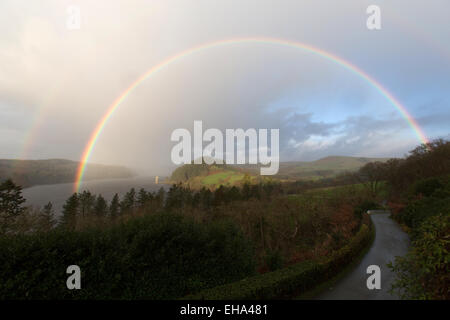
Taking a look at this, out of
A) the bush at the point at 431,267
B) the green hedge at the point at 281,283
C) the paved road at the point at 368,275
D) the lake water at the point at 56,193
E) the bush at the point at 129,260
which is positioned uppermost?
the bush at the point at 431,267

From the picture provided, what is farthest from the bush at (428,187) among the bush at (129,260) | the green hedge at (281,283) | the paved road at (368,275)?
the bush at (129,260)

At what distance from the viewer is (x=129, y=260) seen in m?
7.05

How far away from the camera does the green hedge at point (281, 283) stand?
6.89 meters

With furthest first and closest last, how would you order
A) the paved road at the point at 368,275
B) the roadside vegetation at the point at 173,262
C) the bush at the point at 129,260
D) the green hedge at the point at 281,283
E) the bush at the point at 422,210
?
1. the bush at the point at 422,210
2. the paved road at the point at 368,275
3. the green hedge at the point at 281,283
4. the bush at the point at 129,260
5. the roadside vegetation at the point at 173,262

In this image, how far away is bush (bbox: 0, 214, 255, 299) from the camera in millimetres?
5523

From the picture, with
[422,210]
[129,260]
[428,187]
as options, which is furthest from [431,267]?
[428,187]

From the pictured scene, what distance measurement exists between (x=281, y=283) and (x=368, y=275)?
5595 millimetres

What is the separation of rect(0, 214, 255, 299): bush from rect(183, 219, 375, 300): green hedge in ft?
4.44

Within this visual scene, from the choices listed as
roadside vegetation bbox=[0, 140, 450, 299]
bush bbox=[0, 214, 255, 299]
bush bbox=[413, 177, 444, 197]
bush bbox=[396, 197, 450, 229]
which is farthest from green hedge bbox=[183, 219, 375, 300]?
bush bbox=[413, 177, 444, 197]

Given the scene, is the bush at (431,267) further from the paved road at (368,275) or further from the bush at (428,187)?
the bush at (428,187)

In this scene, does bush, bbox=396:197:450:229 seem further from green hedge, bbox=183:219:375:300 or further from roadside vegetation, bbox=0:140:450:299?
green hedge, bbox=183:219:375:300

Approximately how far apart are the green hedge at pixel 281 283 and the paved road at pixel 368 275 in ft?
1.99

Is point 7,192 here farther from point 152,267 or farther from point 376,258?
point 376,258
